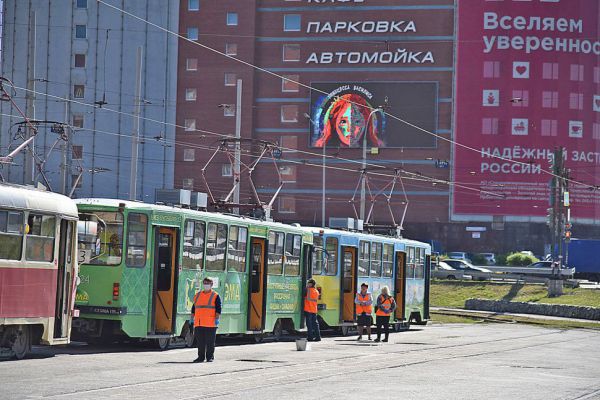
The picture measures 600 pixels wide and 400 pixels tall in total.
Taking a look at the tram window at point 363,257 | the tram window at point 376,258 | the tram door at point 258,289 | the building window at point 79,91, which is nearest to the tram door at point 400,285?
the tram window at point 376,258

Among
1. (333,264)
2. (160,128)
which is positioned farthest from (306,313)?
(160,128)

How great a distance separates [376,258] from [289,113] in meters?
62.9

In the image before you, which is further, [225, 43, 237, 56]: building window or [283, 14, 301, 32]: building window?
[283, 14, 301, 32]: building window

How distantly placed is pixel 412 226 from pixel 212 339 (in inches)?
3088

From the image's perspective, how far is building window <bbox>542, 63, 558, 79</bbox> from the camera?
331 feet

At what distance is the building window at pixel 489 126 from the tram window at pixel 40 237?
3174 inches

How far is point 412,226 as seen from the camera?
10119 centimetres

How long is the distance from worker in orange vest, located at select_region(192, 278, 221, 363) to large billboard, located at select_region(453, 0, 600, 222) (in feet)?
257

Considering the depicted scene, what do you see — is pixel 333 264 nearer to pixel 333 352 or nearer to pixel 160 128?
pixel 333 352

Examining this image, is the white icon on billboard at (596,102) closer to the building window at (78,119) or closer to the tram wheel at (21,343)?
the building window at (78,119)

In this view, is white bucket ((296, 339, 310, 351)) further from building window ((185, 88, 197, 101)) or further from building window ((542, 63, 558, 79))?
building window ((185, 88, 197, 101))

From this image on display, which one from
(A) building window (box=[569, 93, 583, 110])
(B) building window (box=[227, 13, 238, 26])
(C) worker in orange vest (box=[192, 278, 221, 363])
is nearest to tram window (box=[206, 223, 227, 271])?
(C) worker in orange vest (box=[192, 278, 221, 363])

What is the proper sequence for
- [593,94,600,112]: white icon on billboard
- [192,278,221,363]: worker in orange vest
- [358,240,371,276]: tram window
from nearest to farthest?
[192,278,221,363]: worker in orange vest
[358,240,371,276]: tram window
[593,94,600,112]: white icon on billboard

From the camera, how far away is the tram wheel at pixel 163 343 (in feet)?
88.4
